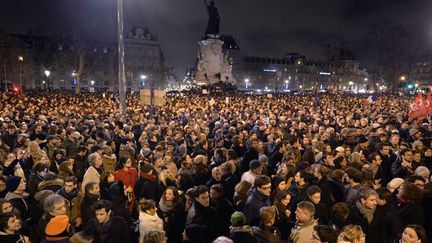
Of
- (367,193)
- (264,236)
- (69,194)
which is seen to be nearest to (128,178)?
(69,194)

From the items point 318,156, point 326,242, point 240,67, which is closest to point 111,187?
point 326,242

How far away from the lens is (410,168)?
7.69m

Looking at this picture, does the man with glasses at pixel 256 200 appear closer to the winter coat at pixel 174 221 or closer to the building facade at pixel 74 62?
the winter coat at pixel 174 221

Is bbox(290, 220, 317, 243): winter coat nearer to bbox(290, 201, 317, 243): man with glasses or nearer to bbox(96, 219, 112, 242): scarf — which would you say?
bbox(290, 201, 317, 243): man with glasses

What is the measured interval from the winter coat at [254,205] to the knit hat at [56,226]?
2.45 m

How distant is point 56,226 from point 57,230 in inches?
2.0

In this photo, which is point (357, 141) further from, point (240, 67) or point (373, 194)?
point (240, 67)

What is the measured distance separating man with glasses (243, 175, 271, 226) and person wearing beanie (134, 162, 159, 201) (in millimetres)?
1811

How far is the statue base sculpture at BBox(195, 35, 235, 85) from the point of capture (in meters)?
46.0

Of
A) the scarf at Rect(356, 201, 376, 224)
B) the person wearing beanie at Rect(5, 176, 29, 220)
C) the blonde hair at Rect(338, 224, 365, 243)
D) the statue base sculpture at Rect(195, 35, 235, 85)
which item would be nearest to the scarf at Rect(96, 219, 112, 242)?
the person wearing beanie at Rect(5, 176, 29, 220)

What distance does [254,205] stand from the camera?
5270mm

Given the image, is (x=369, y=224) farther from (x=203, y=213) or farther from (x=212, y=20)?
(x=212, y=20)

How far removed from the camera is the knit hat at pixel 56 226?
407 cm

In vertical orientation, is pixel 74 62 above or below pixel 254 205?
above
